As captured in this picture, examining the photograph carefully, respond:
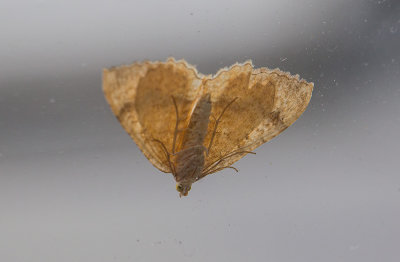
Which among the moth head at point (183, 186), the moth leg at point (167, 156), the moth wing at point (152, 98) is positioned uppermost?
the moth wing at point (152, 98)

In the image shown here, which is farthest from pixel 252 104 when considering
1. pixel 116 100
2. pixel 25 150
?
pixel 25 150

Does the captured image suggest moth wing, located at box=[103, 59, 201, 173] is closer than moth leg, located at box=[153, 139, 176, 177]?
Yes

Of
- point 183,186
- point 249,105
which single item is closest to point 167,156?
point 183,186

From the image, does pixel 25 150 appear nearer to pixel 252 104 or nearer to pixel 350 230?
pixel 252 104

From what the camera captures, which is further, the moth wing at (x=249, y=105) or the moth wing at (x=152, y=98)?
the moth wing at (x=249, y=105)

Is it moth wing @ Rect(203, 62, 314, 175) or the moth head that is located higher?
moth wing @ Rect(203, 62, 314, 175)

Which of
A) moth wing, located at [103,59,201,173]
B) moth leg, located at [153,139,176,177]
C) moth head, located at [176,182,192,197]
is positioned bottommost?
moth head, located at [176,182,192,197]

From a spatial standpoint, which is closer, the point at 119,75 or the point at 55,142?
the point at 119,75
